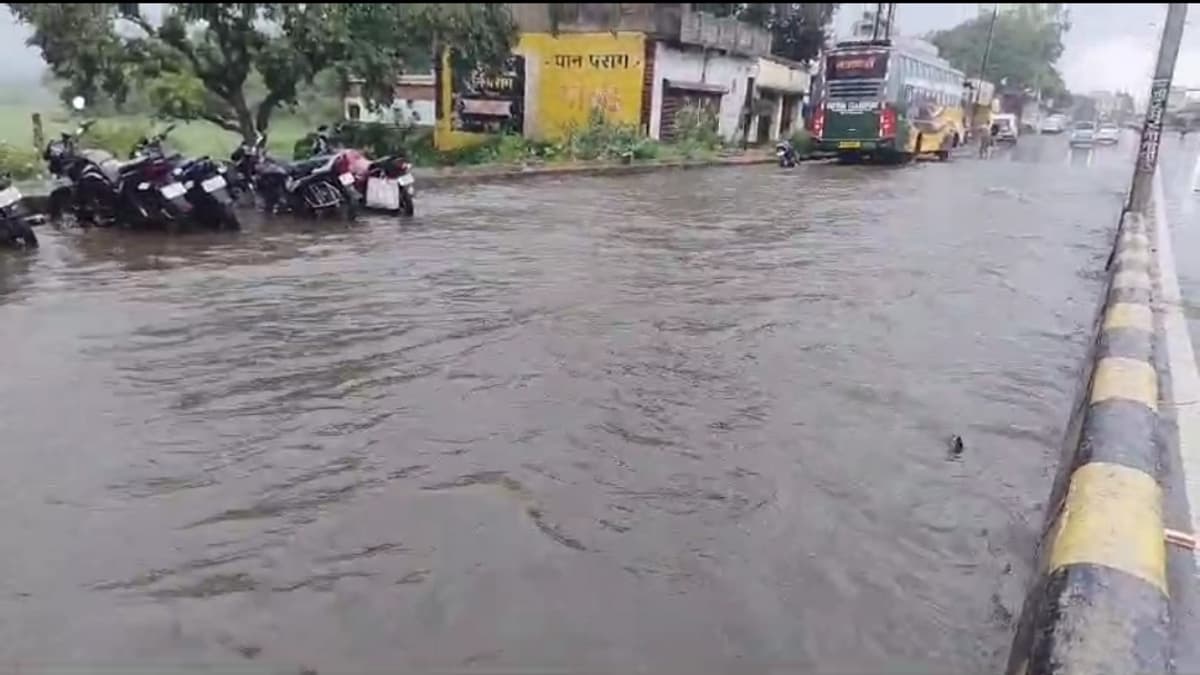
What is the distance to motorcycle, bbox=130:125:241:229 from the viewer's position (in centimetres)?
934

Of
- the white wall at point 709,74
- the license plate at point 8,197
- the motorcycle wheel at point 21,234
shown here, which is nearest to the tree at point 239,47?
the license plate at point 8,197

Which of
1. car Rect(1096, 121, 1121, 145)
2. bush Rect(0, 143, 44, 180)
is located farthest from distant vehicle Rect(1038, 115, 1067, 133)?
bush Rect(0, 143, 44, 180)

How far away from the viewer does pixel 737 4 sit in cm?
3148

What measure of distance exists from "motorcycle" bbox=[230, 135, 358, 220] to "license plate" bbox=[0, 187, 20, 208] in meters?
2.66

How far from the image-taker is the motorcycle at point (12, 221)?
8.12 metres

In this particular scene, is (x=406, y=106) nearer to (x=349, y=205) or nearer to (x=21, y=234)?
(x=349, y=205)

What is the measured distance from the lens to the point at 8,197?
8.18 metres

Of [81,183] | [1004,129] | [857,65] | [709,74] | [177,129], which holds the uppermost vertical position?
[857,65]

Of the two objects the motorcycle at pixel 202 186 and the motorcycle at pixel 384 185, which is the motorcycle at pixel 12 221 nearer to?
the motorcycle at pixel 202 186

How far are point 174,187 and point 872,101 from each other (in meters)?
20.2

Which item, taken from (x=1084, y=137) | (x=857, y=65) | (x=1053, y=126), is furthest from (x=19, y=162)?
(x=1053, y=126)

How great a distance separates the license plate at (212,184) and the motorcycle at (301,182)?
3.62 feet

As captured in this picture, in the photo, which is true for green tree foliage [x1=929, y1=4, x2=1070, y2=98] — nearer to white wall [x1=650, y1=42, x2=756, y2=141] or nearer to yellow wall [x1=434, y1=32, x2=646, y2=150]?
white wall [x1=650, y1=42, x2=756, y2=141]

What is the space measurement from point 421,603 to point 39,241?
7.63 meters
